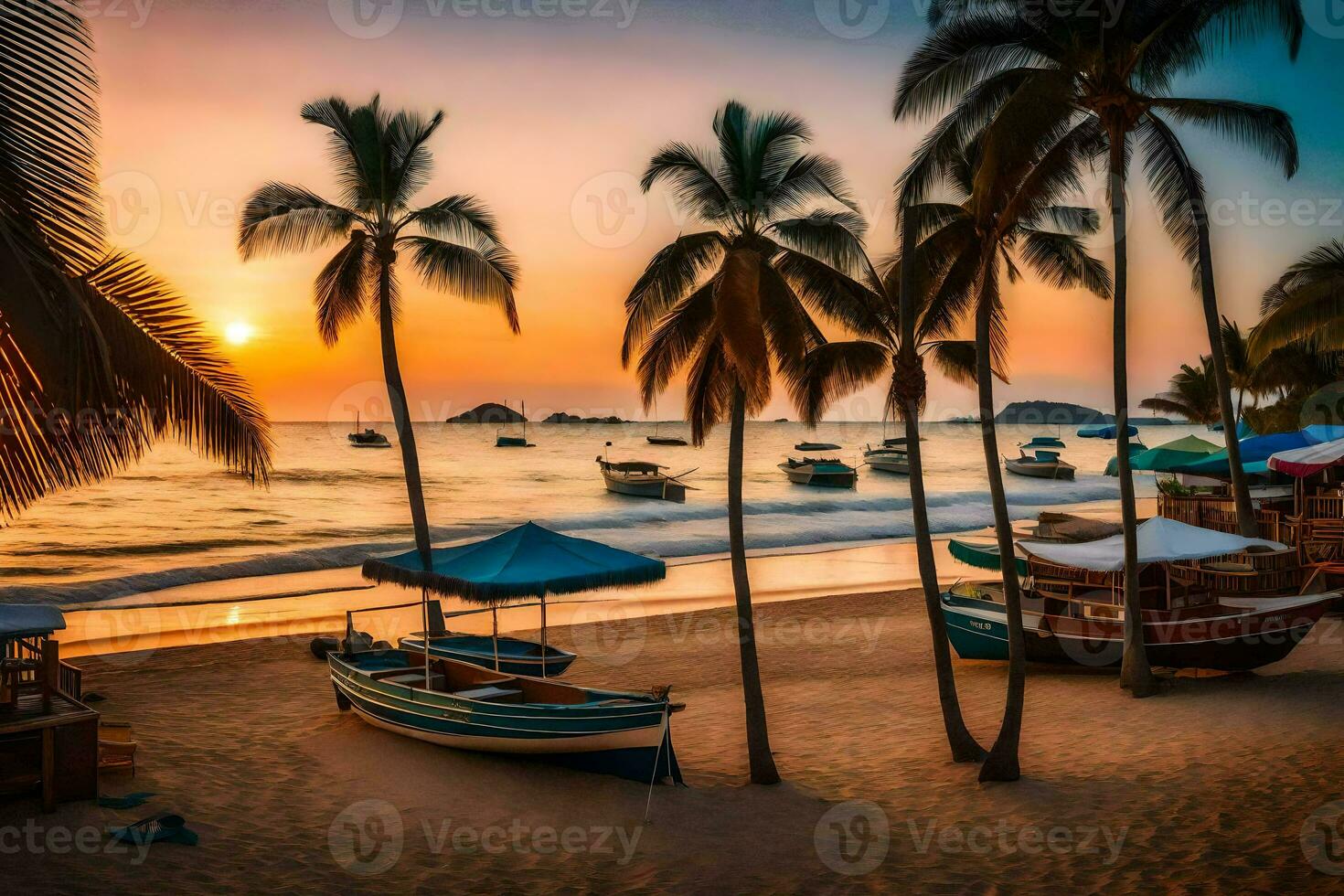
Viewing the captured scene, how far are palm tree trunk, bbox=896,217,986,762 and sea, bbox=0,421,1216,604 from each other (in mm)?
5481

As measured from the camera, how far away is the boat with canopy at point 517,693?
10.4 m

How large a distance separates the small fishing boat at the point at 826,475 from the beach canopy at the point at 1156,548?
5331 centimetres

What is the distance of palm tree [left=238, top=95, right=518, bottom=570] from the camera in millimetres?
16547

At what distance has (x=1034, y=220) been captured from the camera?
37.9ft

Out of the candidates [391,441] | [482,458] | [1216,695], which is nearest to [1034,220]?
[1216,695]

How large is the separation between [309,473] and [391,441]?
4410cm

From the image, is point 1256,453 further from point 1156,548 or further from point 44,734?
point 44,734

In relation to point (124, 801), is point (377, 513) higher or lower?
higher

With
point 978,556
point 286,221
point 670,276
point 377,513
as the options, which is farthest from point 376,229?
point 377,513

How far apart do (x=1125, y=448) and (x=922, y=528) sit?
12.9 feet

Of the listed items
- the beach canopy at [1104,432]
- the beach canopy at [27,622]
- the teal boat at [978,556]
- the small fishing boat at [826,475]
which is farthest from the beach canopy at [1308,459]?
A: the small fishing boat at [826,475]

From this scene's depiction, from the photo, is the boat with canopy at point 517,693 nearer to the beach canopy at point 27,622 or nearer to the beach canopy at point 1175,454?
the beach canopy at point 27,622

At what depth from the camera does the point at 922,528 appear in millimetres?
10797

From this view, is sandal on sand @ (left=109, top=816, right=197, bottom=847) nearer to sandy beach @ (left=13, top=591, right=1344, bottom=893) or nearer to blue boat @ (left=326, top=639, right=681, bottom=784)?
sandy beach @ (left=13, top=591, right=1344, bottom=893)
